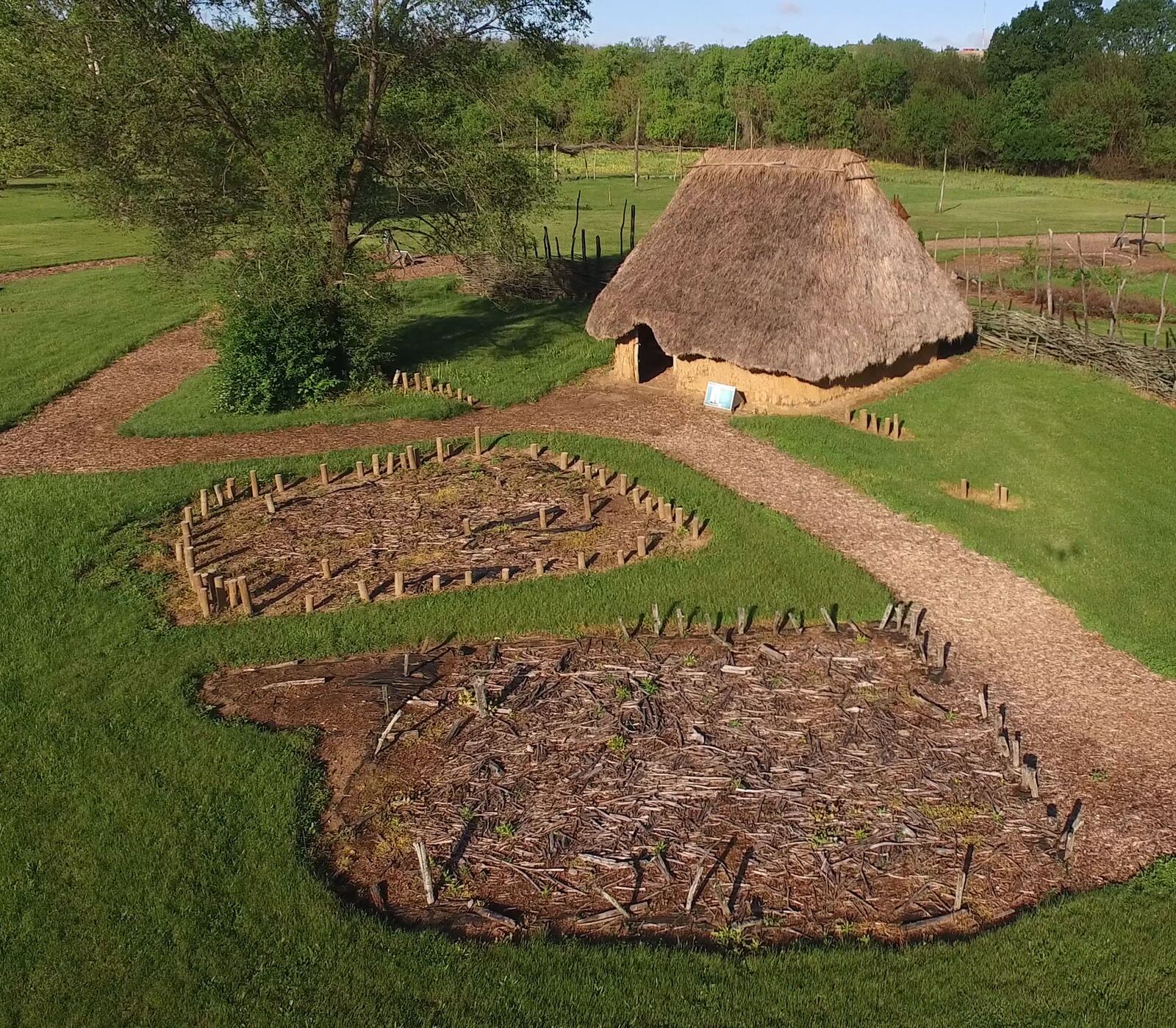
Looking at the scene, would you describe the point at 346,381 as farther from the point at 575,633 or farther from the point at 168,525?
the point at 575,633

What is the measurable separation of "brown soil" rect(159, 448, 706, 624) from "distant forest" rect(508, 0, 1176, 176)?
133 ft

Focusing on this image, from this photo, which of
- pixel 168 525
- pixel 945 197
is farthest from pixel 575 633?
pixel 945 197

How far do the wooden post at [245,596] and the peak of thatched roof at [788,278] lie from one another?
10.0 m

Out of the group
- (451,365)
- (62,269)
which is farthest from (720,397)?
(62,269)

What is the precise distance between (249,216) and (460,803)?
14.1 meters

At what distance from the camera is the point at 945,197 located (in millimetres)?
48500

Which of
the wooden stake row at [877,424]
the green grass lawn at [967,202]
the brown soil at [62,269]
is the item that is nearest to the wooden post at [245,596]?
the wooden stake row at [877,424]

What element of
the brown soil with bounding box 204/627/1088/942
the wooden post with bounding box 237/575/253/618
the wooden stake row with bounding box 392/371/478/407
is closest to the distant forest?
the wooden stake row with bounding box 392/371/478/407

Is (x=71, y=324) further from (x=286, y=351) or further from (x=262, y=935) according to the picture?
(x=262, y=935)

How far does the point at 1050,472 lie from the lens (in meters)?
15.1

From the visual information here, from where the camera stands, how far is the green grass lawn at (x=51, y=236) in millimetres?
32594

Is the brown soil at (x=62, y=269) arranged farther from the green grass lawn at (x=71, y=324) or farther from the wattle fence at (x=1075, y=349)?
the wattle fence at (x=1075, y=349)

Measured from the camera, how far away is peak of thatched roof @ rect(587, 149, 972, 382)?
1720 centimetres

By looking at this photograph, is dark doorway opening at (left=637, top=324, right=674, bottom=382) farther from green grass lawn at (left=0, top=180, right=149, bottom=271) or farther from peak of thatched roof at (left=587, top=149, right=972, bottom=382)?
green grass lawn at (left=0, top=180, right=149, bottom=271)
